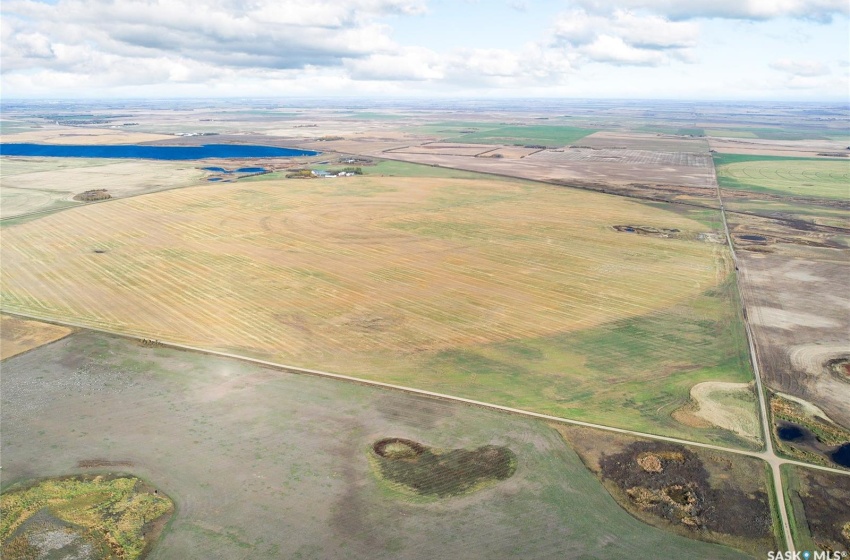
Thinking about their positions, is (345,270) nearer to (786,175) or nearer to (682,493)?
(682,493)

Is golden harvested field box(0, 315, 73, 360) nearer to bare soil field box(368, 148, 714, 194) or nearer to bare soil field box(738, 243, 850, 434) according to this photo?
bare soil field box(738, 243, 850, 434)

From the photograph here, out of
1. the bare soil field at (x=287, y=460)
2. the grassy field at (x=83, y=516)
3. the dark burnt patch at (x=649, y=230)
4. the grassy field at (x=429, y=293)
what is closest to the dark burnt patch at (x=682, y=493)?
the bare soil field at (x=287, y=460)

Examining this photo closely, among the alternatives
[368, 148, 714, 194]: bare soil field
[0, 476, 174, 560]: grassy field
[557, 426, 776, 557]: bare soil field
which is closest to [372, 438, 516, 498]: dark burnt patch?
[557, 426, 776, 557]: bare soil field

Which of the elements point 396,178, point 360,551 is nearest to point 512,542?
point 360,551

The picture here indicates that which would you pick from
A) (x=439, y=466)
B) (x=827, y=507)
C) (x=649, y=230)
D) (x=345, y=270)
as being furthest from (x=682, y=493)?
(x=649, y=230)

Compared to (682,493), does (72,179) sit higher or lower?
higher

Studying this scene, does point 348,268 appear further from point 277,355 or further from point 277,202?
point 277,202
